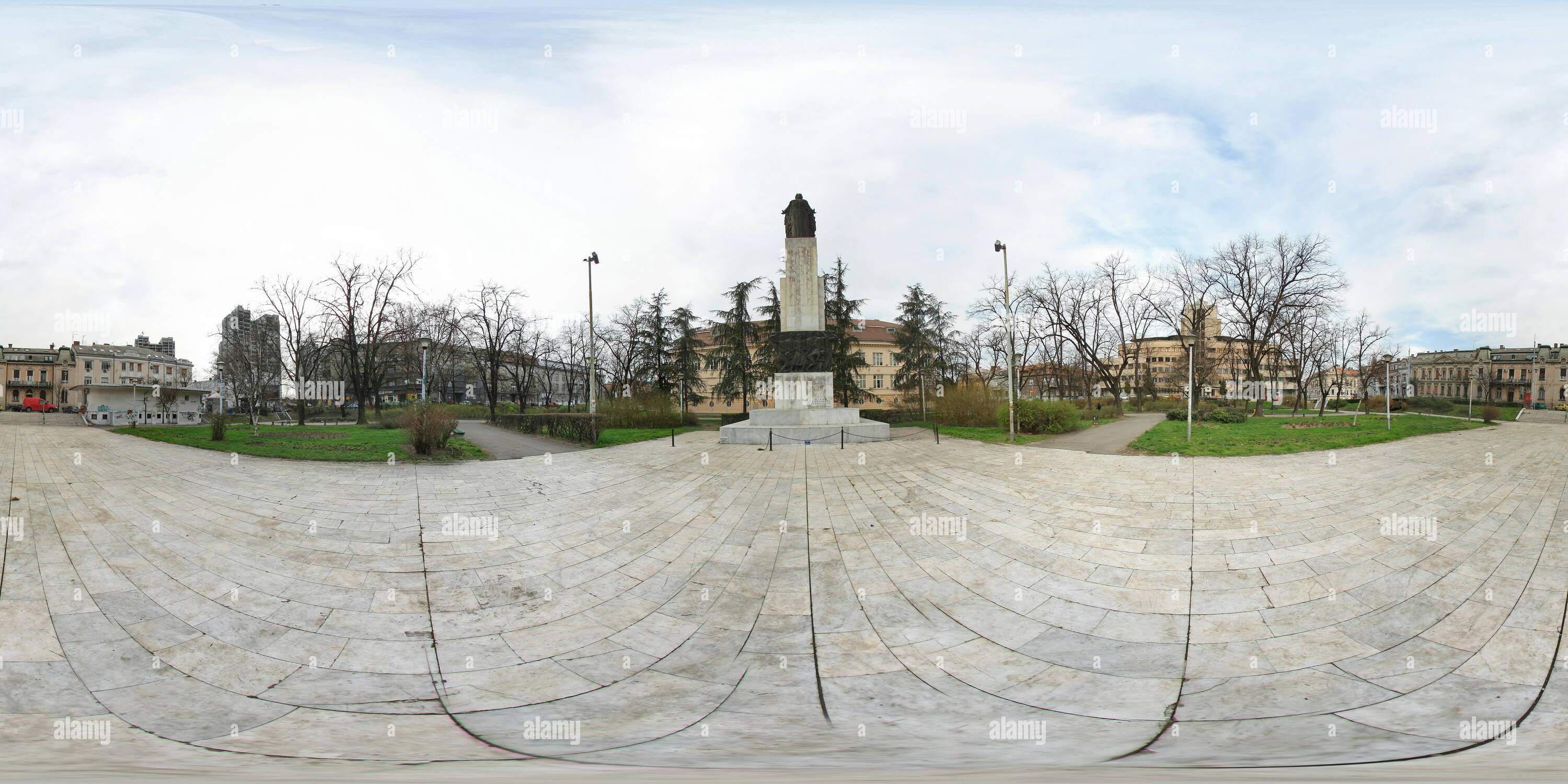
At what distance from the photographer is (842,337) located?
29062 mm

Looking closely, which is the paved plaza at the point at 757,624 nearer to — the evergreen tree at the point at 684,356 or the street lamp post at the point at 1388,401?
the street lamp post at the point at 1388,401

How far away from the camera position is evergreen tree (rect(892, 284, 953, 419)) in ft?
100

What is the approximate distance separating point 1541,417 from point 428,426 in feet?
116

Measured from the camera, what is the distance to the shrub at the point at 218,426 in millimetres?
7977

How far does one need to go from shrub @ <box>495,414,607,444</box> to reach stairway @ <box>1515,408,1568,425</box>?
28.0 metres

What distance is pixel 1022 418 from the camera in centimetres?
1702

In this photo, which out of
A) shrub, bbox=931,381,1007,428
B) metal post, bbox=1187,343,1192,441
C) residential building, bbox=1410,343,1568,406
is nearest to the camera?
metal post, bbox=1187,343,1192,441

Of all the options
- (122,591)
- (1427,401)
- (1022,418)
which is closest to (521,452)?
(122,591)

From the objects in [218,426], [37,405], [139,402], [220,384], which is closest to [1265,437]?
[218,426]

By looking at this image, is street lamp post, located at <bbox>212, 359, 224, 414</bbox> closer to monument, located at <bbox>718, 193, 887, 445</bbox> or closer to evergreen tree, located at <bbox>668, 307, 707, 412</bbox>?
monument, located at <bbox>718, 193, 887, 445</bbox>

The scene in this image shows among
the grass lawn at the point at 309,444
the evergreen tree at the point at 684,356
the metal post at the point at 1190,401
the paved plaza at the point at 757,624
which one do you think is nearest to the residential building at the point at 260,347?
the grass lawn at the point at 309,444

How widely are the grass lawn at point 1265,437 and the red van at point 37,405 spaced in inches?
786

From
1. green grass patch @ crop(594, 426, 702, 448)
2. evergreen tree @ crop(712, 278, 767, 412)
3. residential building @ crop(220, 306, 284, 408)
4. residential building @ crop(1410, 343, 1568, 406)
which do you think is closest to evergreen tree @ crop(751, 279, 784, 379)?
evergreen tree @ crop(712, 278, 767, 412)

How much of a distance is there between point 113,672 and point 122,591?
1169 millimetres
